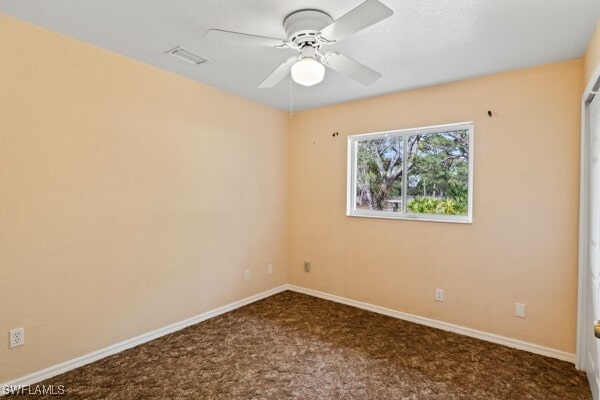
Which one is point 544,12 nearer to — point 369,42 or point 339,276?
point 369,42

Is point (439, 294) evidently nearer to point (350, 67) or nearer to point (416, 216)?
point (416, 216)

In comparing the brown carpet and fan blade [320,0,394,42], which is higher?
fan blade [320,0,394,42]

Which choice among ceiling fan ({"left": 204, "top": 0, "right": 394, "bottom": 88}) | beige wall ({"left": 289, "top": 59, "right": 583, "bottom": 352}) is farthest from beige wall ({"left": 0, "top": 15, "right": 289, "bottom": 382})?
A: beige wall ({"left": 289, "top": 59, "right": 583, "bottom": 352})

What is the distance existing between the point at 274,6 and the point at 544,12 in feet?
5.26

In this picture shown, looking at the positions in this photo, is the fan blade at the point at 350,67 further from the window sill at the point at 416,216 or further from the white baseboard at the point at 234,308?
the white baseboard at the point at 234,308

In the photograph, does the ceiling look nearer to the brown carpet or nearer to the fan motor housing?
the fan motor housing

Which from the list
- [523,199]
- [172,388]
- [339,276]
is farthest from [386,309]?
[172,388]

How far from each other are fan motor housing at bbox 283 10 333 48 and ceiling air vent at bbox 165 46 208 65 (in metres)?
0.95

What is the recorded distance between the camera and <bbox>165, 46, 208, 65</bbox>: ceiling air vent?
246 centimetres

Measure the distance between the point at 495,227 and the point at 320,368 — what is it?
195cm

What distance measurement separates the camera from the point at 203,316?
3.28 metres

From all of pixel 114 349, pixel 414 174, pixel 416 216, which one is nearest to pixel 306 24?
pixel 414 174

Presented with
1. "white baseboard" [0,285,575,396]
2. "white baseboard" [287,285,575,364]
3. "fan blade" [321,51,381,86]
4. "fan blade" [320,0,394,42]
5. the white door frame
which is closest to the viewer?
"fan blade" [320,0,394,42]

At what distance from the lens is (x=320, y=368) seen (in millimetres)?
2406
